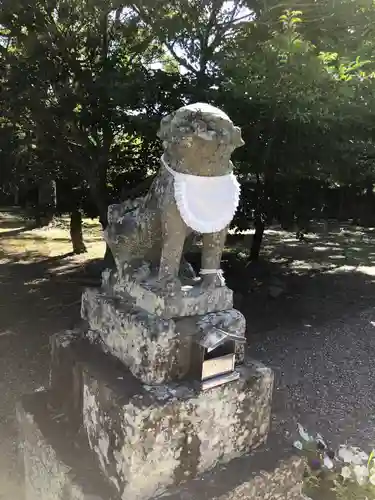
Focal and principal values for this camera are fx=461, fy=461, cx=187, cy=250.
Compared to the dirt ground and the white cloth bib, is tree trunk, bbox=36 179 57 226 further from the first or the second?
the white cloth bib

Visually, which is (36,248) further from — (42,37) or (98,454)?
(98,454)

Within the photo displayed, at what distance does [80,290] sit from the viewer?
23.2ft

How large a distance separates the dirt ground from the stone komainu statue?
74.8 inches

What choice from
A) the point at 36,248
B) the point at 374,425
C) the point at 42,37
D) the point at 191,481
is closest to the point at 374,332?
the point at 374,425

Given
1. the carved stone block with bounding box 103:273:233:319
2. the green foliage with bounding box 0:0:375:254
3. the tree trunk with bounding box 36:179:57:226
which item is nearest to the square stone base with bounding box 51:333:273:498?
the carved stone block with bounding box 103:273:233:319

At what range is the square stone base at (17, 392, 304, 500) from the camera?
5.99 ft

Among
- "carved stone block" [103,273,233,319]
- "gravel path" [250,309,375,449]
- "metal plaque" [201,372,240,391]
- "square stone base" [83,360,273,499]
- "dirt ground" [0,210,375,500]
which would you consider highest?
"carved stone block" [103,273,233,319]

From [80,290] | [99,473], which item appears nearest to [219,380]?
[99,473]

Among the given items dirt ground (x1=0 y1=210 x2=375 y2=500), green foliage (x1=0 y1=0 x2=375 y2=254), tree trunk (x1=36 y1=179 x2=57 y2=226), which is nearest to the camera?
green foliage (x1=0 y1=0 x2=375 y2=254)

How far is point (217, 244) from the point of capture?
1.93 m

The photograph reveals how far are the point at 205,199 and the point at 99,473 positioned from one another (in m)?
1.22

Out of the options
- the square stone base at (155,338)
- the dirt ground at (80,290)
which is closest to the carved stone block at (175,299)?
the square stone base at (155,338)

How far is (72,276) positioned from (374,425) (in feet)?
18.1

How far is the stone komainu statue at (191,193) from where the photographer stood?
1.76 m
